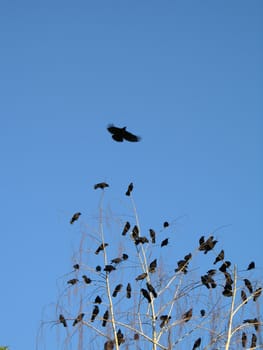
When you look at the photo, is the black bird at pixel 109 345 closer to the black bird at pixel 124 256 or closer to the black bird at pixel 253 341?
the black bird at pixel 124 256

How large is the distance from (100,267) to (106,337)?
65cm

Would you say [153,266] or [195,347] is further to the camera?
[153,266]

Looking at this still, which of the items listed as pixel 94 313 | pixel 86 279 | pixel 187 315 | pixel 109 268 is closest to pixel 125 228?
pixel 109 268

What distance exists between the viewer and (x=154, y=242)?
325 inches

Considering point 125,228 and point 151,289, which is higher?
point 125,228

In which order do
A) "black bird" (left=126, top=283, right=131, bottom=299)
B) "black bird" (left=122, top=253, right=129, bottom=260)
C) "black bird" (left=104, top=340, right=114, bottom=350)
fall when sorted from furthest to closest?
"black bird" (left=122, top=253, right=129, bottom=260) → "black bird" (left=126, top=283, right=131, bottom=299) → "black bird" (left=104, top=340, right=114, bottom=350)

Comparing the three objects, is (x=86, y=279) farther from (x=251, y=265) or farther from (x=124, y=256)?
(x=251, y=265)

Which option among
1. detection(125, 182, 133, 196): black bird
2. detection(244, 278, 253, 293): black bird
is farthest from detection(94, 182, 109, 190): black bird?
detection(244, 278, 253, 293): black bird

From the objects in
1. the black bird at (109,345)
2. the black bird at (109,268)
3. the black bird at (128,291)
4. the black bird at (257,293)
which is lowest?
the black bird at (109,345)

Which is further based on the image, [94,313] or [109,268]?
[109,268]

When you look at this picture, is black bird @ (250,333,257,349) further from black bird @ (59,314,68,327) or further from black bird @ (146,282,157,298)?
black bird @ (59,314,68,327)

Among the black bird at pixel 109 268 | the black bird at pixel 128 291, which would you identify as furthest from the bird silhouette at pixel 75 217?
the black bird at pixel 128 291

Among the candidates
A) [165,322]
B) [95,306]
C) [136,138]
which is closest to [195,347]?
[165,322]

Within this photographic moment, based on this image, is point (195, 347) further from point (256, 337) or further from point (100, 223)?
point (100, 223)
